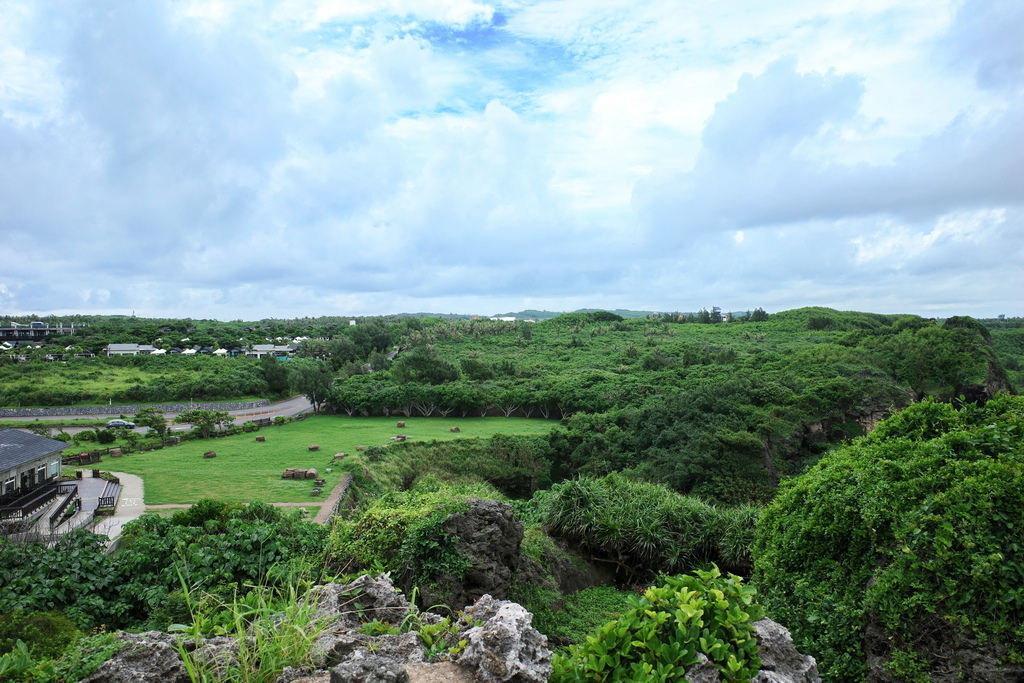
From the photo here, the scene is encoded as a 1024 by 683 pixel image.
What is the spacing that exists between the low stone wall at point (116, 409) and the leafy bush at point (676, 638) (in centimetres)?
4090

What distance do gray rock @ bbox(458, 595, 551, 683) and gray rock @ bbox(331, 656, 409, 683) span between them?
0.53 meters

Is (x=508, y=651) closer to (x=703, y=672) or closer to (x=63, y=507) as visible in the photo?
(x=703, y=672)

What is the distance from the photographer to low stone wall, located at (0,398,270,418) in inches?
1459

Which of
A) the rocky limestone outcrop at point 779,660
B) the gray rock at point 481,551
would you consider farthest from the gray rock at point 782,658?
the gray rock at point 481,551

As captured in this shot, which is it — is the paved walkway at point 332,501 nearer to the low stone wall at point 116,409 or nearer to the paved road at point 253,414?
the paved road at point 253,414

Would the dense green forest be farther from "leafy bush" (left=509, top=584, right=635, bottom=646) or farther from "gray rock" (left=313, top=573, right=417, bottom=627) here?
"gray rock" (left=313, top=573, right=417, bottom=627)

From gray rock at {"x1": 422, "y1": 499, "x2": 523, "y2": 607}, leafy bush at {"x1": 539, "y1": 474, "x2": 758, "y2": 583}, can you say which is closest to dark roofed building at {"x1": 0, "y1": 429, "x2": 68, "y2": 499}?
leafy bush at {"x1": 539, "y1": 474, "x2": 758, "y2": 583}

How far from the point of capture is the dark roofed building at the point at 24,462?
1609cm

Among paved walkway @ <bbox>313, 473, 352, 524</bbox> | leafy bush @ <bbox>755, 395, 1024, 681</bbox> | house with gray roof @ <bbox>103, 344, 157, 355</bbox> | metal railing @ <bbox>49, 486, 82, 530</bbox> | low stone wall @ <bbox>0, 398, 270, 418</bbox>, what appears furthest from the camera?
house with gray roof @ <bbox>103, 344, 157, 355</bbox>

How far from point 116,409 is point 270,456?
21431mm

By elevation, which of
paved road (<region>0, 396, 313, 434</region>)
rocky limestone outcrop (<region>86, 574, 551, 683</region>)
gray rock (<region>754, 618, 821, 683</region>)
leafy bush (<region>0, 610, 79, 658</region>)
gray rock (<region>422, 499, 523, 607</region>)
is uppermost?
rocky limestone outcrop (<region>86, 574, 551, 683</region>)

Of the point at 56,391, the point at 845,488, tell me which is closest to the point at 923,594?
the point at 845,488

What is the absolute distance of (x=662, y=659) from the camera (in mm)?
2775

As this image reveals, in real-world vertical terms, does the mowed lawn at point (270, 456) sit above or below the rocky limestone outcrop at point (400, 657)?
below
